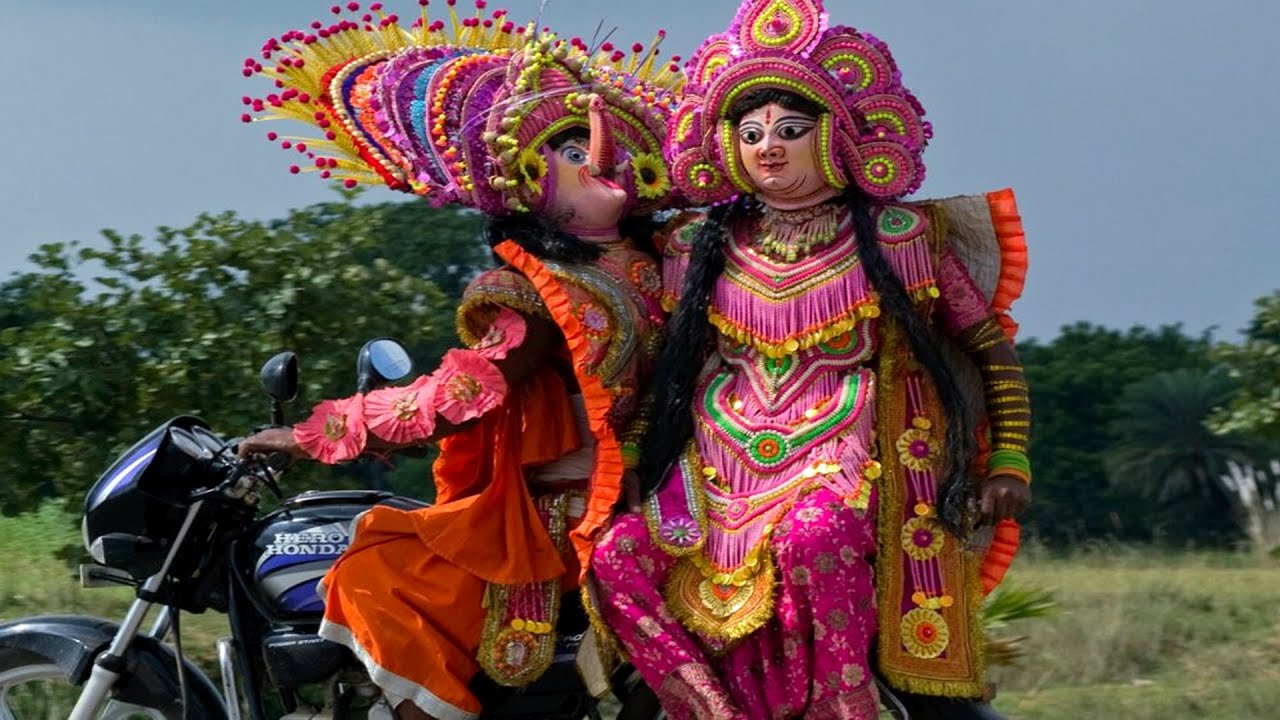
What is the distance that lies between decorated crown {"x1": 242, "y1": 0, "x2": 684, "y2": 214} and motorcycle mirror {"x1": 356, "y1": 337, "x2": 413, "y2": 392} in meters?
0.36

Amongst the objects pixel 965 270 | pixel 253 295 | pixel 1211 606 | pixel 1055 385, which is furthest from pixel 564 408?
pixel 1055 385

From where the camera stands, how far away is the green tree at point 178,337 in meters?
6.48

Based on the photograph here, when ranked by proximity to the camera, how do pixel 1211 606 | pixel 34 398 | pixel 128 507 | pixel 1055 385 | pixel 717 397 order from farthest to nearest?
pixel 1055 385 < pixel 1211 606 < pixel 34 398 < pixel 128 507 < pixel 717 397

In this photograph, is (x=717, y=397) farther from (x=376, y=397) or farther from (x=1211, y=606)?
(x=1211, y=606)

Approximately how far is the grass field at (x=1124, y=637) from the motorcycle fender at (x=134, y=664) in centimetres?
216

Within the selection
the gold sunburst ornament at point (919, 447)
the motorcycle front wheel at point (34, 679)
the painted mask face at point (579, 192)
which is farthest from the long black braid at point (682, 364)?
the motorcycle front wheel at point (34, 679)

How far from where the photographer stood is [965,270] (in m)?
4.12

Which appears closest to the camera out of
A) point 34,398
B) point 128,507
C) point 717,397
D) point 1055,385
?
point 717,397

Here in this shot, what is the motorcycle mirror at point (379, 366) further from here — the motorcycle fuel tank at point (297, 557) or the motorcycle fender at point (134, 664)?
the motorcycle fender at point (134, 664)

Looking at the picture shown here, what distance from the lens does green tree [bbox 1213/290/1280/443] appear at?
313 inches

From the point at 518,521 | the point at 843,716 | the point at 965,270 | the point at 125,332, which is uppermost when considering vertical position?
the point at 125,332

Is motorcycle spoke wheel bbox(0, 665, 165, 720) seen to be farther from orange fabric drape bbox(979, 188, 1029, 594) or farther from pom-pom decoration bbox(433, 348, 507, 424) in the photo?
orange fabric drape bbox(979, 188, 1029, 594)

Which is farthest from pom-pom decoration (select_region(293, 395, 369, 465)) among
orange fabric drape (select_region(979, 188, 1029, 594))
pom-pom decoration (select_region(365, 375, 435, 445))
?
orange fabric drape (select_region(979, 188, 1029, 594))

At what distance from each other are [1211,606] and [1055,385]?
603 cm
